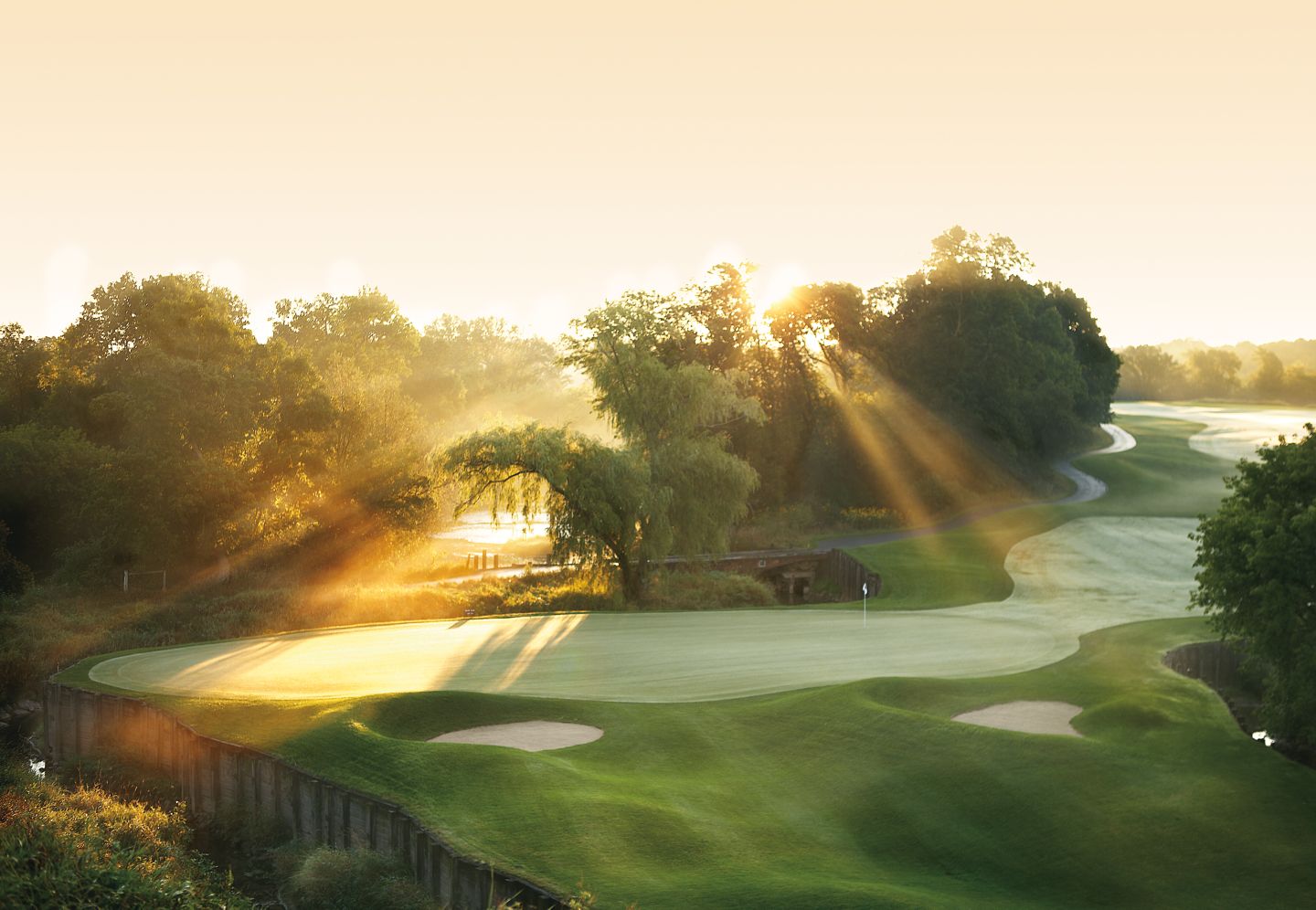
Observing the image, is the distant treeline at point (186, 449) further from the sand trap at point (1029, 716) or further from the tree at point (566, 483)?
the sand trap at point (1029, 716)

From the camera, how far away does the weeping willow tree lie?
128 ft

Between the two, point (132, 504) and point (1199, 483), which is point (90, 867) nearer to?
point (132, 504)

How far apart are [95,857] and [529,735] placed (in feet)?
30.9

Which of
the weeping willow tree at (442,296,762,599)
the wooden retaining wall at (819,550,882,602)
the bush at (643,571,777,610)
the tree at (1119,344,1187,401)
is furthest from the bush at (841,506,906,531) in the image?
the tree at (1119,344,1187,401)

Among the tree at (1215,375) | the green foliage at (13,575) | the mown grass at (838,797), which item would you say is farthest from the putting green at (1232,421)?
the green foliage at (13,575)

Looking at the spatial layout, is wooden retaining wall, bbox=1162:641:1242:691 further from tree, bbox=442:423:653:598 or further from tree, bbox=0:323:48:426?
tree, bbox=0:323:48:426

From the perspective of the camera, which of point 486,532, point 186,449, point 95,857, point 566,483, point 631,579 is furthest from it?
point 486,532

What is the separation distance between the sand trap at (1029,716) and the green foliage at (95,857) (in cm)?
1335

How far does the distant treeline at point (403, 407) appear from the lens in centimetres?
4288

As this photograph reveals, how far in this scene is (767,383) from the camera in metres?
70.6

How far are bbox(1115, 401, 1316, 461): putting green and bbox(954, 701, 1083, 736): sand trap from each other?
64503mm

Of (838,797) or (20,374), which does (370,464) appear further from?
(838,797)

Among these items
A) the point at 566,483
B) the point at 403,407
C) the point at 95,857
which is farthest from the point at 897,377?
the point at 95,857

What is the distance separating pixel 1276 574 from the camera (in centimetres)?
2047
